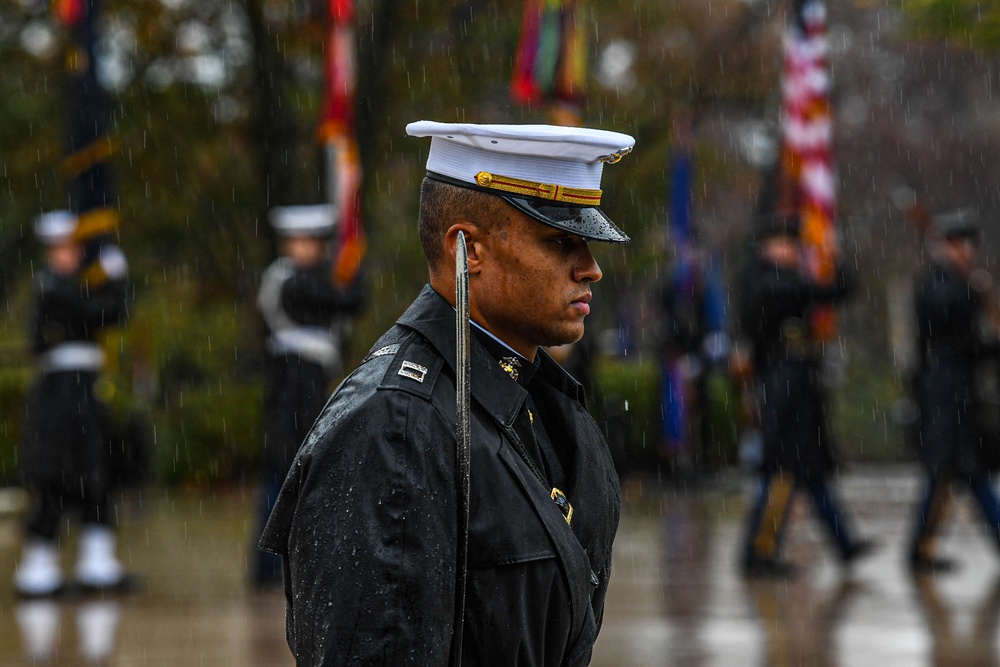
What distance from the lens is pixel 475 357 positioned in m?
2.51

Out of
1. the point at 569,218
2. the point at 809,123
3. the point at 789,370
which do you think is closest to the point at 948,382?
the point at 789,370

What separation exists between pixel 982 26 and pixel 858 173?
22726 millimetres

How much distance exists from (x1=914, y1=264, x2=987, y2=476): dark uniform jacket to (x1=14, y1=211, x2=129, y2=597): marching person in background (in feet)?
16.4

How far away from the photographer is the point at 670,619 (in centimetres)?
806

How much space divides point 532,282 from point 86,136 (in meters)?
8.32

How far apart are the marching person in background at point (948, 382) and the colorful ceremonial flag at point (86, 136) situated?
5.21 m

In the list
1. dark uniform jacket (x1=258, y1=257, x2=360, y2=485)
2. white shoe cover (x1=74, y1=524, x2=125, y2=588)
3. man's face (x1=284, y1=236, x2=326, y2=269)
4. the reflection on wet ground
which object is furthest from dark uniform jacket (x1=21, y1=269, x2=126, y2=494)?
man's face (x1=284, y1=236, x2=326, y2=269)

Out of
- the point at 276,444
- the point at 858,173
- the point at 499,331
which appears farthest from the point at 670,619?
the point at 858,173

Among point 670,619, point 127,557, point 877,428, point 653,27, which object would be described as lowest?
point 877,428

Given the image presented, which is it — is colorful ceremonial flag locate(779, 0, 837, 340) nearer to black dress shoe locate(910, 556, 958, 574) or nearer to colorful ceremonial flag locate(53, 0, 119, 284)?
black dress shoe locate(910, 556, 958, 574)

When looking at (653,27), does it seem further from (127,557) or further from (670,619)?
(670,619)

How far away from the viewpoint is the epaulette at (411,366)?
7.72 feet

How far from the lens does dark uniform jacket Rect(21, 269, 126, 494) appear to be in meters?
9.31

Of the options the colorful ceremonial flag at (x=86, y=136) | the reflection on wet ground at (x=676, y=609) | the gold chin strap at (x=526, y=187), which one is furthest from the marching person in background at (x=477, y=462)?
the colorful ceremonial flag at (x=86, y=136)
